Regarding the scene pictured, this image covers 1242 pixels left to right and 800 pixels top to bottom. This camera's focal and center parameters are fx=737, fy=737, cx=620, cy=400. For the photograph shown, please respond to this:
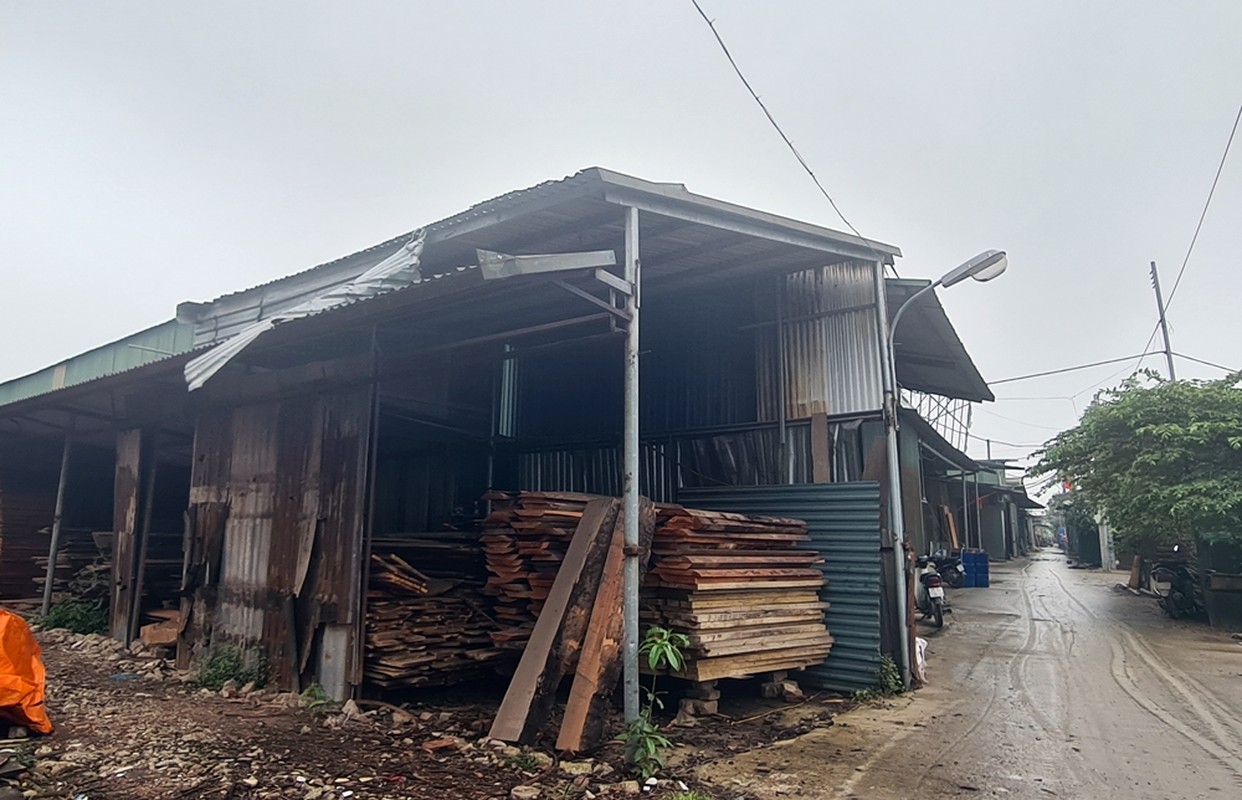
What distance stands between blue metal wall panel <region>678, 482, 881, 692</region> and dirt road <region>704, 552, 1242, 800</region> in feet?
1.85

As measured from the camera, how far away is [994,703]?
7039 millimetres

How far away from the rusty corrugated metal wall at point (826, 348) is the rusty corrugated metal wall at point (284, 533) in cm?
463

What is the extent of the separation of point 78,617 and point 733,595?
982 centimetres

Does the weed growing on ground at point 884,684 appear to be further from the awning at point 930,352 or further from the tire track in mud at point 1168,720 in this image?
the awning at point 930,352

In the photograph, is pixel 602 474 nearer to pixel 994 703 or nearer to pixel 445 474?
pixel 445 474

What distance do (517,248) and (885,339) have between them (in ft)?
13.3

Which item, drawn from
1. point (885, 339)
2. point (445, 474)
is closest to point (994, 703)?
point (885, 339)

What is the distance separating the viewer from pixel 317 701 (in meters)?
6.79

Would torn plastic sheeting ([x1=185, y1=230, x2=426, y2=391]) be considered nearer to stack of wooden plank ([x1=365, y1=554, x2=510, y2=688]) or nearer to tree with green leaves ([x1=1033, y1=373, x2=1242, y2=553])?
stack of wooden plank ([x1=365, y1=554, x2=510, y2=688])

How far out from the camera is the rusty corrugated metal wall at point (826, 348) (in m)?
8.15

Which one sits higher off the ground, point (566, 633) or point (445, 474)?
point (445, 474)

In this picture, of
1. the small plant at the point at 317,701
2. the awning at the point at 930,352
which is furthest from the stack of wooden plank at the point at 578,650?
the awning at the point at 930,352

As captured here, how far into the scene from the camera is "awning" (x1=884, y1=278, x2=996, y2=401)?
873 cm

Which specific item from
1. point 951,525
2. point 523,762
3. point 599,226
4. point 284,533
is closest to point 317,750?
point 523,762
